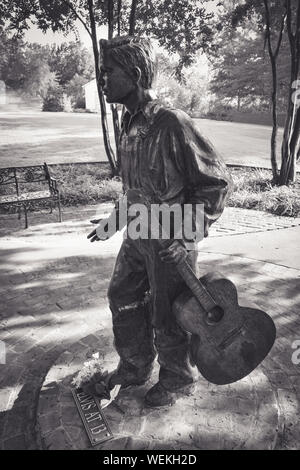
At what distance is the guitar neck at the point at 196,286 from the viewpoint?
2.24 m

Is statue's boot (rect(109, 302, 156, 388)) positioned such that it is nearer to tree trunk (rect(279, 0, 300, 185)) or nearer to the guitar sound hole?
the guitar sound hole

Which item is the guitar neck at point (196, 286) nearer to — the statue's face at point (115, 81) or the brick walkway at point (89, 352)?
the brick walkway at point (89, 352)

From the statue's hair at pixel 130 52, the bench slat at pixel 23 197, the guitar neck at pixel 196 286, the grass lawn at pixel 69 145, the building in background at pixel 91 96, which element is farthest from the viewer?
the building in background at pixel 91 96

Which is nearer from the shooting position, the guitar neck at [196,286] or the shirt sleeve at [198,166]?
the shirt sleeve at [198,166]

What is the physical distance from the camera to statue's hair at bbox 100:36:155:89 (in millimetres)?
2053

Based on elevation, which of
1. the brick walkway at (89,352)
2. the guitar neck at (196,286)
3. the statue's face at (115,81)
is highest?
the statue's face at (115,81)

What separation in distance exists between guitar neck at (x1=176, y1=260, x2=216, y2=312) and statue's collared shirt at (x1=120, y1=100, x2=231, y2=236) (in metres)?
0.24

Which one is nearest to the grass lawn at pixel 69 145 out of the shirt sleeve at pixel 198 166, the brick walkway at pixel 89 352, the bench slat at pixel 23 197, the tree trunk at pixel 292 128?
the tree trunk at pixel 292 128

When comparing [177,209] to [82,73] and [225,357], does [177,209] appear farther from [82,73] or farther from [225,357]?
[82,73]

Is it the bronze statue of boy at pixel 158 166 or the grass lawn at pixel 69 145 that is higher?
the bronze statue of boy at pixel 158 166

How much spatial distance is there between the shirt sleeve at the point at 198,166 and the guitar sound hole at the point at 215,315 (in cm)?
52

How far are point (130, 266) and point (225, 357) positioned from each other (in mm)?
830

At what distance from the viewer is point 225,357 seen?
235 centimetres

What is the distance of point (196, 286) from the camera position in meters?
2.26
